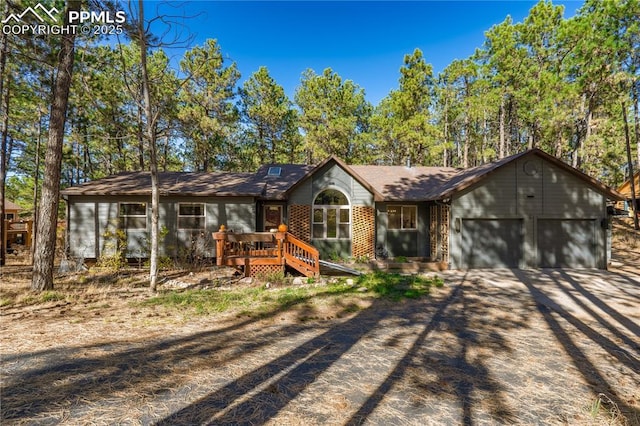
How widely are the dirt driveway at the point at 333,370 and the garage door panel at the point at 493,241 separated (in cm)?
522

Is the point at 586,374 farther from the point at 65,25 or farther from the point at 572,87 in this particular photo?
the point at 572,87

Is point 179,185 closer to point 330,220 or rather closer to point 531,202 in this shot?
point 330,220

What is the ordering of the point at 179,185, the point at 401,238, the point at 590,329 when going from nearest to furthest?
the point at 590,329, the point at 179,185, the point at 401,238

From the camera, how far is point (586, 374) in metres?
3.85

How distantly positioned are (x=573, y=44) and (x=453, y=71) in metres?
7.22

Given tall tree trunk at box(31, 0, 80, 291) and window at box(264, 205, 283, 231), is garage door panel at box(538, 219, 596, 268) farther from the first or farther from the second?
tall tree trunk at box(31, 0, 80, 291)

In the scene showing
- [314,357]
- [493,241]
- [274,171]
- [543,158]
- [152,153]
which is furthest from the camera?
[274,171]

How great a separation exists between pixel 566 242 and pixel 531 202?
2.17 meters

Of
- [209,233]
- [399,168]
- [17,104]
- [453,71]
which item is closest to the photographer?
[209,233]

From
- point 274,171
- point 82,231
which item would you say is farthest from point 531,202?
point 82,231

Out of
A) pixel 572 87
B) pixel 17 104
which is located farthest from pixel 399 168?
pixel 17 104

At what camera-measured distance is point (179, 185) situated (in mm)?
12484

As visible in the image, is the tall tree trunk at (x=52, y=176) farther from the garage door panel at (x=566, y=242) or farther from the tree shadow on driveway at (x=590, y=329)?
the garage door panel at (x=566, y=242)

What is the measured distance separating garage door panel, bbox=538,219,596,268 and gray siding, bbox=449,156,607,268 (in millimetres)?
98
